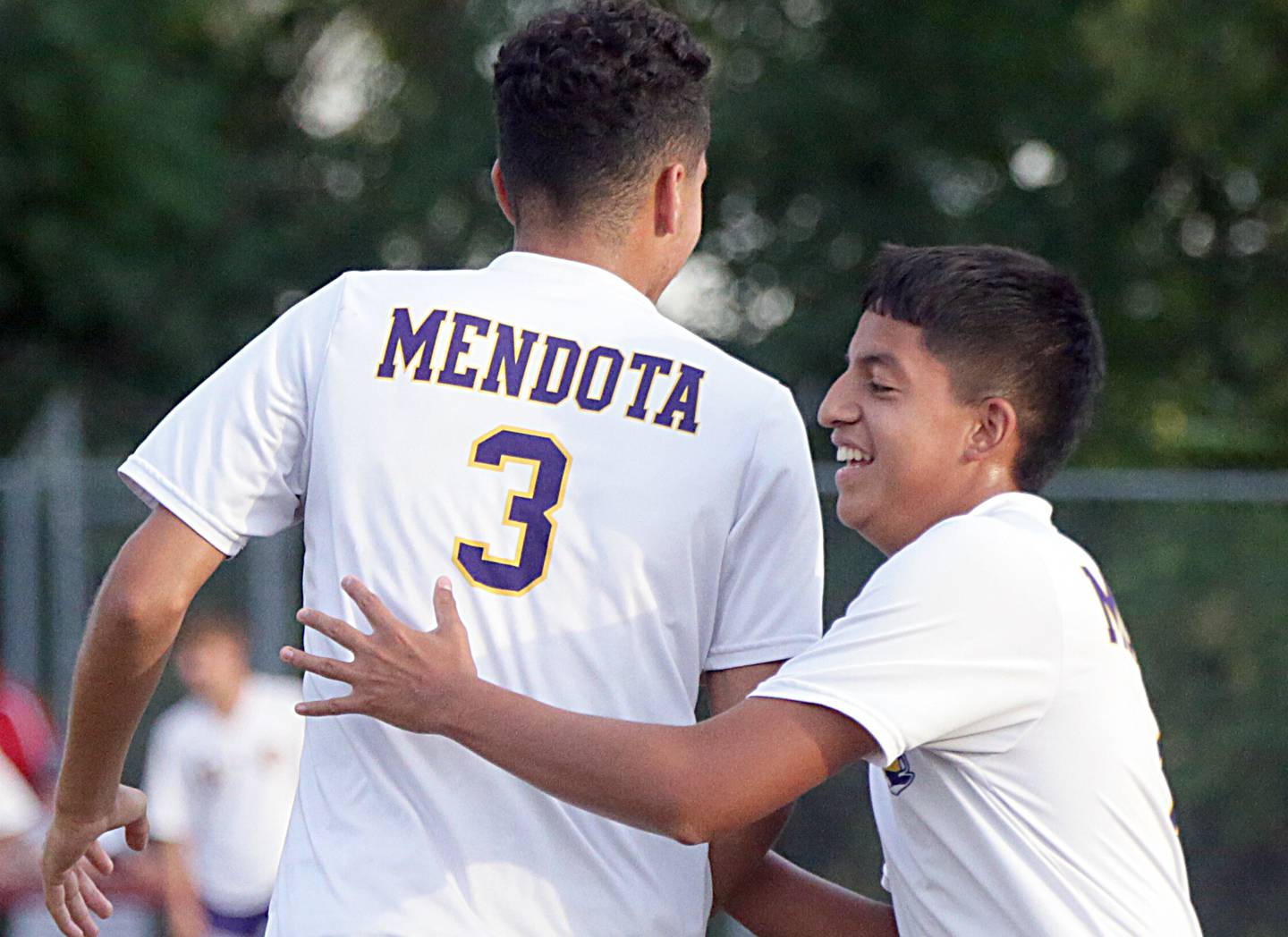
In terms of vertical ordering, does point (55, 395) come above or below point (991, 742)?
below

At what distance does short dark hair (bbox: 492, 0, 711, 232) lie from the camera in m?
2.69

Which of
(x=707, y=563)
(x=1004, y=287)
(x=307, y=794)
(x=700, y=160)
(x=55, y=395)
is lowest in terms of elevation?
(x=55, y=395)

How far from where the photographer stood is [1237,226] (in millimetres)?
14977

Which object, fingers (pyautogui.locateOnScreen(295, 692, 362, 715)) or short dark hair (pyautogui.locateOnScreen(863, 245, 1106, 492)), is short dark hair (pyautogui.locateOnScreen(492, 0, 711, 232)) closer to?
short dark hair (pyautogui.locateOnScreen(863, 245, 1106, 492))

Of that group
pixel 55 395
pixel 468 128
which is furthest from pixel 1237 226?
pixel 55 395

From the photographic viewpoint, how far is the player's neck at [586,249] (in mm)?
2752

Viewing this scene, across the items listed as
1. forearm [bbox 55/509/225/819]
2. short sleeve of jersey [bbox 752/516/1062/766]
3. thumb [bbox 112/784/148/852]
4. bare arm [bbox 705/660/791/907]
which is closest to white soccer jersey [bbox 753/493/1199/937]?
short sleeve of jersey [bbox 752/516/1062/766]

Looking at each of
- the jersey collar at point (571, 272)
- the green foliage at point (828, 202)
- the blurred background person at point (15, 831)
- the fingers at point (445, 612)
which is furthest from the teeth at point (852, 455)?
the green foliage at point (828, 202)

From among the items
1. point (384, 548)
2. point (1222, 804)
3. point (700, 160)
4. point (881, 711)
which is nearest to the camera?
point (881, 711)

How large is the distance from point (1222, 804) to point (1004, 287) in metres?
5.47

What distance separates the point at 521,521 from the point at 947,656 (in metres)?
0.64

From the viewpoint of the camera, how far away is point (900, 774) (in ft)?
8.46

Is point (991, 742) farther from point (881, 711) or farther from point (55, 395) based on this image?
point (55, 395)

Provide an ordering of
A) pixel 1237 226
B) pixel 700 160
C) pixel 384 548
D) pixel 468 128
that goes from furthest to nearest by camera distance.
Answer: pixel 468 128 → pixel 1237 226 → pixel 700 160 → pixel 384 548
